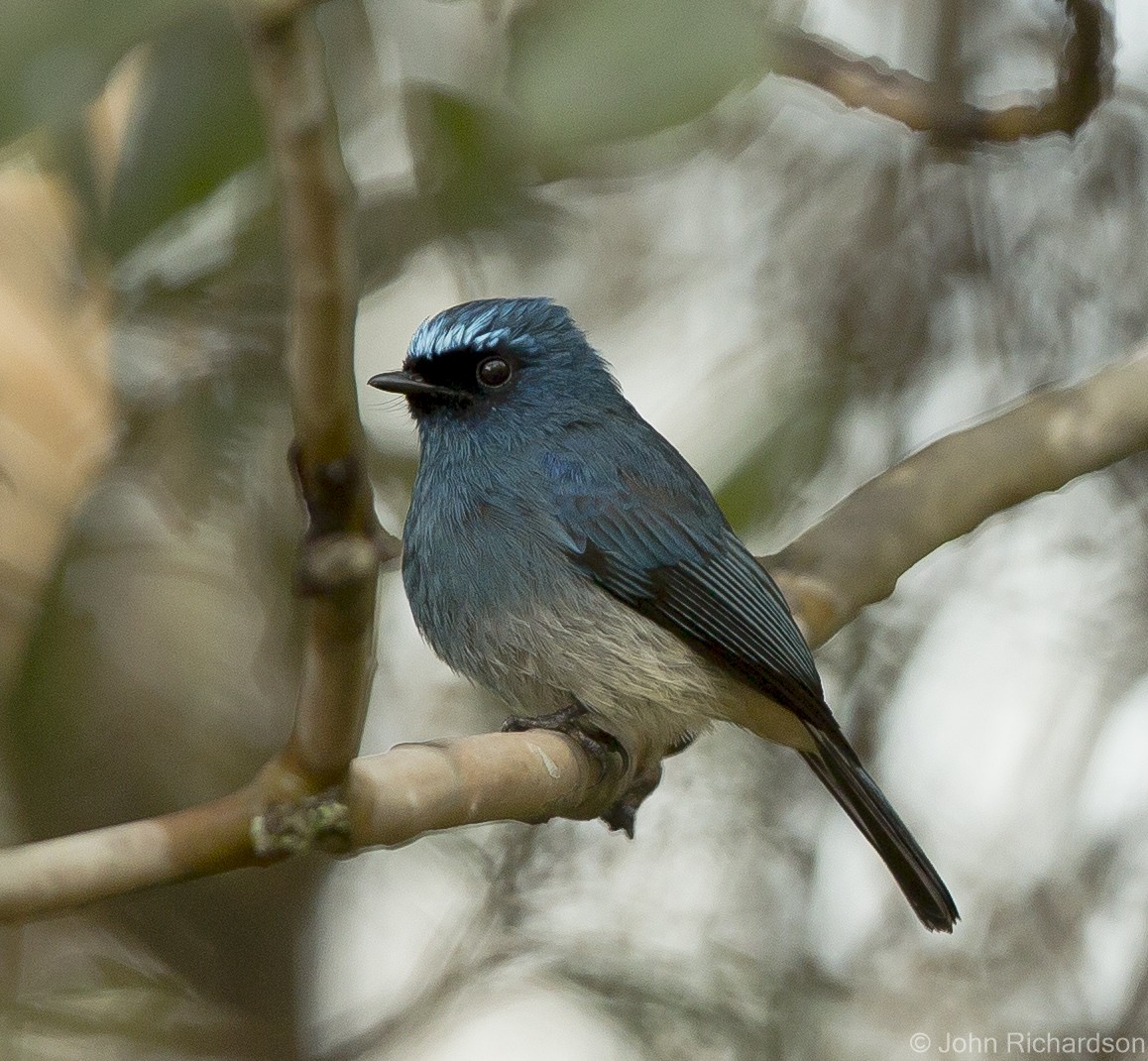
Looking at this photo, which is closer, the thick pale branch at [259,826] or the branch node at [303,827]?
the thick pale branch at [259,826]

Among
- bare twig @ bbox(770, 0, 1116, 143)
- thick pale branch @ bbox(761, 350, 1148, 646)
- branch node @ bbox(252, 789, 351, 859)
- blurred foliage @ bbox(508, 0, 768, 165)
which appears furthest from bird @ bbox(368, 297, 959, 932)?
blurred foliage @ bbox(508, 0, 768, 165)

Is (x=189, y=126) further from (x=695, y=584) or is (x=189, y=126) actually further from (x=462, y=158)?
(x=695, y=584)

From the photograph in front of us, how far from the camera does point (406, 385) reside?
365 centimetres

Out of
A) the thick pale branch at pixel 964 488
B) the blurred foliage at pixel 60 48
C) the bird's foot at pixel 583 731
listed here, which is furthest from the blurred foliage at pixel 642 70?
the thick pale branch at pixel 964 488

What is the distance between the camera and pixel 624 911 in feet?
14.4

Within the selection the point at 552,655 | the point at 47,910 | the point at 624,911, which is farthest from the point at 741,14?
the point at 624,911

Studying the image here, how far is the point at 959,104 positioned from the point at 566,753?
1832 millimetres

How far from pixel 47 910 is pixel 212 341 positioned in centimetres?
257

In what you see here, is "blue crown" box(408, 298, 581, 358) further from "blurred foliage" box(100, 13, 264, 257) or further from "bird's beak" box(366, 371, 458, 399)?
"blurred foliage" box(100, 13, 264, 257)

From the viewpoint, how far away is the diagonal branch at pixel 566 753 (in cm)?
176

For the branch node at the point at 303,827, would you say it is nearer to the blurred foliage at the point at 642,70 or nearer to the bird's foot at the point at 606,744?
the blurred foliage at the point at 642,70

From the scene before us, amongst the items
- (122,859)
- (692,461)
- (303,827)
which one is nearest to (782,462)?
(692,461)

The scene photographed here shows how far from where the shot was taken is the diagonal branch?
5.79ft

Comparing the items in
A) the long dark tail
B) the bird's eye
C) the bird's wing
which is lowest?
the long dark tail
